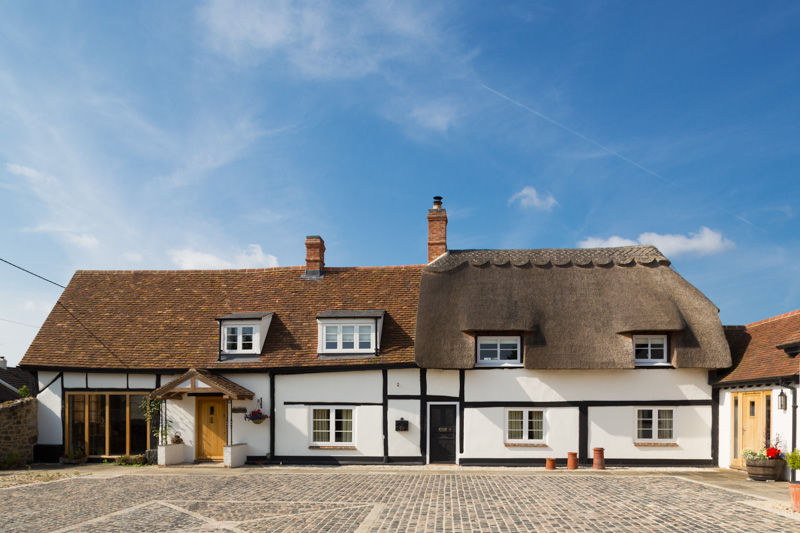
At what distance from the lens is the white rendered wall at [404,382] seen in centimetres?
1861

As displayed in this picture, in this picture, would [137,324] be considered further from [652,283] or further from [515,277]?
[652,283]

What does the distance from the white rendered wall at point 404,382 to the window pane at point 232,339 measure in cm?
541

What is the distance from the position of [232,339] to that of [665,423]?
14.2 meters

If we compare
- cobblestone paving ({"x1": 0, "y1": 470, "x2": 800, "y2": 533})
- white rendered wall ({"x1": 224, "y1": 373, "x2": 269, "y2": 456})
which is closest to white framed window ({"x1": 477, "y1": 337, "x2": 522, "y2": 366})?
cobblestone paving ({"x1": 0, "y1": 470, "x2": 800, "y2": 533})

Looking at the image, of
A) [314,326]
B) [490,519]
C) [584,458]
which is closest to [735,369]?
[584,458]

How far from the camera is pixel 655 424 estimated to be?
60.2 feet

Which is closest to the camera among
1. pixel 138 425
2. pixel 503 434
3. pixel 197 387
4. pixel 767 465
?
pixel 767 465

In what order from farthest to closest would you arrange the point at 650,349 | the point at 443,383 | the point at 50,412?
the point at 50,412 → the point at 650,349 → the point at 443,383

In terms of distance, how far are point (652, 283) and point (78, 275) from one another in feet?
70.1

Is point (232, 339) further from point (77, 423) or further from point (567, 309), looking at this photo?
point (567, 309)

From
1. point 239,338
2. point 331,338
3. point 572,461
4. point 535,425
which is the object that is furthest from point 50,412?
point 572,461

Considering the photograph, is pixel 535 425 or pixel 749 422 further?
pixel 535 425

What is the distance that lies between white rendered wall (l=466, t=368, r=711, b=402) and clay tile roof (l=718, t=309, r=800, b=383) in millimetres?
956

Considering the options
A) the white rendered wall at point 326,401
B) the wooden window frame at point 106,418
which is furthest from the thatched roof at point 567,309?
the wooden window frame at point 106,418
